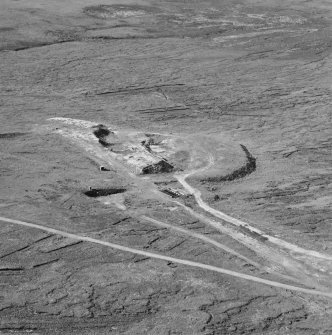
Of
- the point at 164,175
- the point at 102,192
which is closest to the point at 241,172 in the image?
the point at 164,175

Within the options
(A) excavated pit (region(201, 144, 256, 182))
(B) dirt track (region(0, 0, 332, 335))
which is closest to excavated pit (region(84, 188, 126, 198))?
(B) dirt track (region(0, 0, 332, 335))

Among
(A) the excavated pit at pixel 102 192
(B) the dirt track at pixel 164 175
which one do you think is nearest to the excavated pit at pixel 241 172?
(B) the dirt track at pixel 164 175

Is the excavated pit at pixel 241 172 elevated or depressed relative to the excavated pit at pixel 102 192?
elevated

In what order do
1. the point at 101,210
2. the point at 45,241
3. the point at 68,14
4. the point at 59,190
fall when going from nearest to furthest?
the point at 45,241, the point at 101,210, the point at 59,190, the point at 68,14

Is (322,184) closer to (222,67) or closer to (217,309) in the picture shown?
(217,309)

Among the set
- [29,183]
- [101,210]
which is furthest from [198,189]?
[29,183]

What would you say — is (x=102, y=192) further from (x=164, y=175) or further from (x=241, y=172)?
(x=241, y=172)

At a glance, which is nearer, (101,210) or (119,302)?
(119,302)

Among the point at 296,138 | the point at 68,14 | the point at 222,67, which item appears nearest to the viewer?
the point at 296,138

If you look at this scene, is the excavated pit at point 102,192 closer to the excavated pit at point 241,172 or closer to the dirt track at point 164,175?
the dirt track at point 164,175
